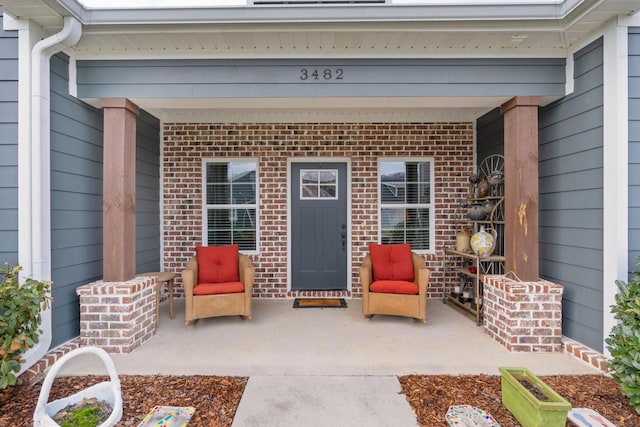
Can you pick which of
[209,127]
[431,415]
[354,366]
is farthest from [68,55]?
[431,415]

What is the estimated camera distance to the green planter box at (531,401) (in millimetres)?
1777

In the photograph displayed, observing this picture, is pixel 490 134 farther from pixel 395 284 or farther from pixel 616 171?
pixel 395 284

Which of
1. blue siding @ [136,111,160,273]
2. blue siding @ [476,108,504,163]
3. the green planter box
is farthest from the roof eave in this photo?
the green planter box

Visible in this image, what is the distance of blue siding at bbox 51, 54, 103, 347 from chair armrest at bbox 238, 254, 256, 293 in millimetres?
1439

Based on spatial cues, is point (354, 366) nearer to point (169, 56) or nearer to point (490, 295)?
point (490, 295)

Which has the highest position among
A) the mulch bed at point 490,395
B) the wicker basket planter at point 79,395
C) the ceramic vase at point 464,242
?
the ceramic vase at point 464,242

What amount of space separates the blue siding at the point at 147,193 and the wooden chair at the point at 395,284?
283cm

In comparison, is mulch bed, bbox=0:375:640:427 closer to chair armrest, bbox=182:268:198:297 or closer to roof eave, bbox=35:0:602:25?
chair armrest, bbox=182:268:198:297

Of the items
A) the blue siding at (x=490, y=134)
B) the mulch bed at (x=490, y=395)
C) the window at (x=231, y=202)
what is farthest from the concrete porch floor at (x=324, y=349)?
the blue siding at (x=490, y=134)

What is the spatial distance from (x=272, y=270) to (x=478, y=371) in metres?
2.96

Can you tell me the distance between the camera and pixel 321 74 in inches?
123

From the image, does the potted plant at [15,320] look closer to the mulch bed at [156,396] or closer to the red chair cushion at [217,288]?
the mulch bed at [156,396]

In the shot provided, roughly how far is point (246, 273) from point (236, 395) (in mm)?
1562

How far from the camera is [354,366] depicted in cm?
264
